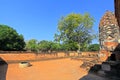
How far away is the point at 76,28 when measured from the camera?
3753 cm

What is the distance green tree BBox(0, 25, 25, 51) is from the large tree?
34.6ft

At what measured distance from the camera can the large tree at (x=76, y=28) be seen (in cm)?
3725

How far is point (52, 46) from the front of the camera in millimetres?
49312

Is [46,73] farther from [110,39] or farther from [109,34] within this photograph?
[109,34]

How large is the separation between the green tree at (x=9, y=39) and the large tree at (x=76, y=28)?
1053cm

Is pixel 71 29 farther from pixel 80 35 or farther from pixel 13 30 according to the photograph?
pixel 13 30

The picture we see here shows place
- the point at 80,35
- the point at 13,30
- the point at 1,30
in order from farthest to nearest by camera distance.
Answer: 1. the point at 80,35
2. the point at 13,30
3. the point at 1,30

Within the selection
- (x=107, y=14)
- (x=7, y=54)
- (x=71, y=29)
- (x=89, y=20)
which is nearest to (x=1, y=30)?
(x=7, y=54)

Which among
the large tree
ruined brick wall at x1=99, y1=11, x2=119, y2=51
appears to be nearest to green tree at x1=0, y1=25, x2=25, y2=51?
the large tree

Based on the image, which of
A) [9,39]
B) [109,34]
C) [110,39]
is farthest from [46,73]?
[9,39]

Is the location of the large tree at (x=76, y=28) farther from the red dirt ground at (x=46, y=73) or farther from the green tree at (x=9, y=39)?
the red dirt ground at (x=46, y=73)

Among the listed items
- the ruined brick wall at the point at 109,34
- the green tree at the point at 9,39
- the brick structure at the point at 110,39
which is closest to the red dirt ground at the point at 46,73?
the brick structure at the point at 110,39

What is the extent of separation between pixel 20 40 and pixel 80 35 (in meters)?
13.4

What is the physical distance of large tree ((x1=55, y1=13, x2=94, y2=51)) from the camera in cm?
3725
